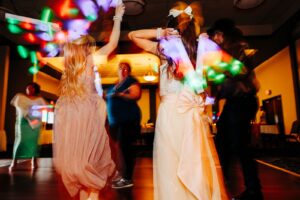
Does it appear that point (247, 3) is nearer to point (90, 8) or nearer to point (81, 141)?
point (90, 8)

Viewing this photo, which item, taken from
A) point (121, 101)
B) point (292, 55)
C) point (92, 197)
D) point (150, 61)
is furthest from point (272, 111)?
point (92, 197)

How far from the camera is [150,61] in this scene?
8.44 m

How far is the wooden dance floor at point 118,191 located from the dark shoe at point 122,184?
2.7 inches

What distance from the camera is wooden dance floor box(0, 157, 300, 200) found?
75.6 inches

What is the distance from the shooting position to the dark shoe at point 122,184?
2.26 m

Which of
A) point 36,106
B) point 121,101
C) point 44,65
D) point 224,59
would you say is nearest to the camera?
point 224,59

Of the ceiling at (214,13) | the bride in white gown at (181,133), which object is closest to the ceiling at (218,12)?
the ceiling at (214,13)

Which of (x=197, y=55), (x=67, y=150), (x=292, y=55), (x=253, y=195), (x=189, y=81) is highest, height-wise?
(x=292, y=55)

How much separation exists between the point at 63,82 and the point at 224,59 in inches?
45.6

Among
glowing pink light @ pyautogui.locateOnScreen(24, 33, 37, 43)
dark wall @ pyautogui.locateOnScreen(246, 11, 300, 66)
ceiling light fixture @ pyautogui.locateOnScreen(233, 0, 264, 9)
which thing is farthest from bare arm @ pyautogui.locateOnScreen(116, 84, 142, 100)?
glowing pink light @ pyautogui.locateOnScreen(24, 33, 37, 43)

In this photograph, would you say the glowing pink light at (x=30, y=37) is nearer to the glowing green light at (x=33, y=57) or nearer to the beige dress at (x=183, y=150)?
the glowing green light at (x=33, y=57)

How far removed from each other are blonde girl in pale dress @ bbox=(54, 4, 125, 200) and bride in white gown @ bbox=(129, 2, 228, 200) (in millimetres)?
417

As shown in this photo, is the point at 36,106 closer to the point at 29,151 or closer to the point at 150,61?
the point at 29,151

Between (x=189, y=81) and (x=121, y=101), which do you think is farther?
(x=121, y=101)
